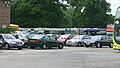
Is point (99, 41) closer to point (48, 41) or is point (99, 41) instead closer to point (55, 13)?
point (48, 41)

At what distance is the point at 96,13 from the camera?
86.7m

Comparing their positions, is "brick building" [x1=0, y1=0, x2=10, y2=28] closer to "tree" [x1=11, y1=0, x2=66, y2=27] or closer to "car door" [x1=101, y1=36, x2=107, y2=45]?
"car door" [x1=101, y1=36, x2=107, y2=45]

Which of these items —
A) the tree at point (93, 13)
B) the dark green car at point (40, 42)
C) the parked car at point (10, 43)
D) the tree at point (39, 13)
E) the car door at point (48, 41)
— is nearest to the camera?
the parked car at point (10, 43)

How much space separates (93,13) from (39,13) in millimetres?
18043

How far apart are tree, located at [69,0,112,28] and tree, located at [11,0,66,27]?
822 centimetres

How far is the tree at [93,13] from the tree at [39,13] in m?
8.22

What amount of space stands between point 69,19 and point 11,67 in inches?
3428

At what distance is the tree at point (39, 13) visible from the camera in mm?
74438

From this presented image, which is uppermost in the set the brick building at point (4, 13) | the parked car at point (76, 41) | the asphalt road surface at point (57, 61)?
the brick building at point (4, 13)

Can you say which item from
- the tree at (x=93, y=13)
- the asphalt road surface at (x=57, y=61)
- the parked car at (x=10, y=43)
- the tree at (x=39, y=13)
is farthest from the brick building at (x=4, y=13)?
the tree at (x=93, y=13)

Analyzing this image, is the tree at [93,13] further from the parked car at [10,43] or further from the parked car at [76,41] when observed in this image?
the parked car at [10,43]

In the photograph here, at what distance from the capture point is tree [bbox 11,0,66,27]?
7444 centimetres

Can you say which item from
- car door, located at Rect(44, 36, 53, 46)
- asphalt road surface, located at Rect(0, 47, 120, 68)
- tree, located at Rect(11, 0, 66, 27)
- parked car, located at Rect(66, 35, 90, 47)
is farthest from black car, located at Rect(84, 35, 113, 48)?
tree, located at Rect(11, 0, 66, 27)

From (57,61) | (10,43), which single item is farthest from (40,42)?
(57,61)
